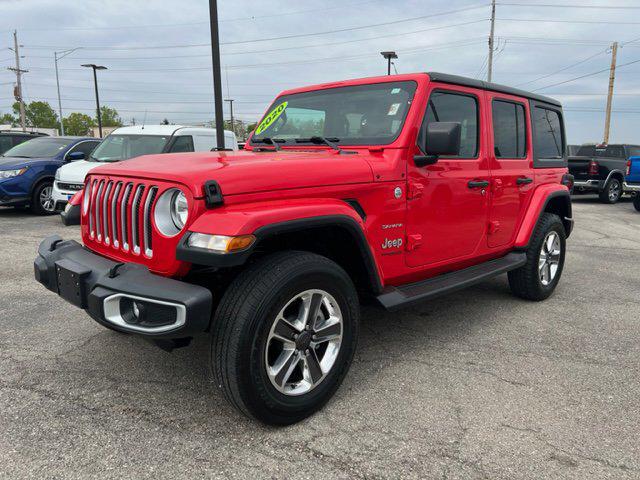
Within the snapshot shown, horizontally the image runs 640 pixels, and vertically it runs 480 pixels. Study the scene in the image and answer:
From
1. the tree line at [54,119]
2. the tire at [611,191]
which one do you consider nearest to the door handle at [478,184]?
the tire at [611,191]

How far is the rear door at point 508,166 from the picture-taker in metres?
4.02

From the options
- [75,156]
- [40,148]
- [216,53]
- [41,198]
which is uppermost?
[216,53]

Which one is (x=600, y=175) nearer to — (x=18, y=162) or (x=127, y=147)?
(x=127, y=147)

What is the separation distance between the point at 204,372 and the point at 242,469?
40.0 inches

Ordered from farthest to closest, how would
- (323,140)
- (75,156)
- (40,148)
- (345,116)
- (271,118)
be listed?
(40,148), (75,156), (271,118), (345,116), (323,140)

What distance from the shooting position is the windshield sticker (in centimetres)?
412

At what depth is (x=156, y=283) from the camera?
2311 millimetres

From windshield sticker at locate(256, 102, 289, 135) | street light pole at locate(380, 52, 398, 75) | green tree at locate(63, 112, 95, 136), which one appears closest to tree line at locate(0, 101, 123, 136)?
green tree at locate(63, 112, 95, 136)

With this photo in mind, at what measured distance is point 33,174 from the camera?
9.66 meters

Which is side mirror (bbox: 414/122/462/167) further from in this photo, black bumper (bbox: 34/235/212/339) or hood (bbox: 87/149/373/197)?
black bumper (bbox: 34/235/212/339)

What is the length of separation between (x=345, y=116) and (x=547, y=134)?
244 centimetres

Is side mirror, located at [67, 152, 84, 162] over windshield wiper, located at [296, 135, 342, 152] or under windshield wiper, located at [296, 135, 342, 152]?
under

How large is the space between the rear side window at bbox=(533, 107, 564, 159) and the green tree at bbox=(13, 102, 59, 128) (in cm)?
9022

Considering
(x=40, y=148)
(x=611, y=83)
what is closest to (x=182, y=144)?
(x=40, y=148)
